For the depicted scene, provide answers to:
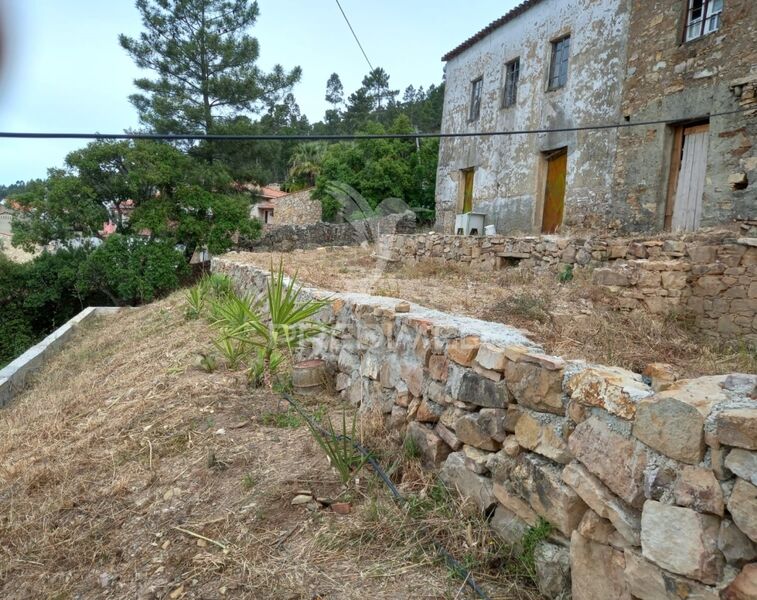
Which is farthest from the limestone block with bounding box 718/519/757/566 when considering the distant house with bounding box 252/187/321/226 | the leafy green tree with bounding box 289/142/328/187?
the leafy green tree with bounding box 289/142/328/187

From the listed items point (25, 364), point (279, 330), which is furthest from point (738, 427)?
point (25, 364)

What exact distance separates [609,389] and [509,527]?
0.72 metres

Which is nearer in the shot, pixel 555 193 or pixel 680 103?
pixel 680 103

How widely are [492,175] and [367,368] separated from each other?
998 centimetres

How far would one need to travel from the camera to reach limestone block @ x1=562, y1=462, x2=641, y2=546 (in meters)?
1.46

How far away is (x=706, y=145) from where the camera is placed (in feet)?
25.2

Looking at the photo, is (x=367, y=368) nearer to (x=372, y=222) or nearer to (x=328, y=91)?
(x=372, y=222)

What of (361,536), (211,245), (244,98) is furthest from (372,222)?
(361,536)

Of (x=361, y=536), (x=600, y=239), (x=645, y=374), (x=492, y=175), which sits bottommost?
(x=361, y=536)

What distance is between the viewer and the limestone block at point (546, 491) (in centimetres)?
168

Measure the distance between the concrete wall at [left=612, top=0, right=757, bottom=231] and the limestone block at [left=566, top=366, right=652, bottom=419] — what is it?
5.78 meters

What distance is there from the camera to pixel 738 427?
1.23m

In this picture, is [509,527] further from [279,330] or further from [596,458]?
[279,330]

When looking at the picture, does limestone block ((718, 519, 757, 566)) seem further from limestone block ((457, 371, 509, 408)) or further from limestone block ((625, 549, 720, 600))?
limestone block ((457, 371, 509, 408))
